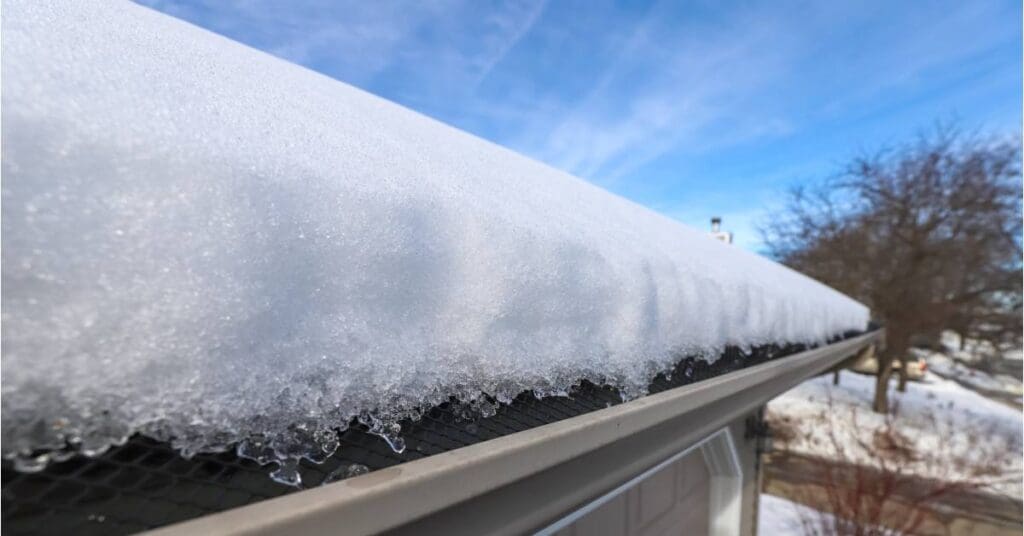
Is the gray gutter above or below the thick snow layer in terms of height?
below

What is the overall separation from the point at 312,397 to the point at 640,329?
0.87 m

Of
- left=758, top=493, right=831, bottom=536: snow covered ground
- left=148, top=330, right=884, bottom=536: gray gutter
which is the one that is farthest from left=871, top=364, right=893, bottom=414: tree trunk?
left=148, top=330, right=884, bottom=536: gray gutter

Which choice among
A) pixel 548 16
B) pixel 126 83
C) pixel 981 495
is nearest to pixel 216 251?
pixel 126 83

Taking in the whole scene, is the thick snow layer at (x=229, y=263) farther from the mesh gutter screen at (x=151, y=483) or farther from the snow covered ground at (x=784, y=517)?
the snow covered ground at (x=784, y=517)

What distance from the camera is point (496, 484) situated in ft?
2.38

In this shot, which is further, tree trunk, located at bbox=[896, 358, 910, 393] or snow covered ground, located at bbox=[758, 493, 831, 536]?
tree trunk, located at bbox=[896, 358, 910, 393]

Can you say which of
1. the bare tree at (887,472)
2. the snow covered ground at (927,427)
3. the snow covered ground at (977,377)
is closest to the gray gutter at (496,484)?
the bare tree at (887,472)

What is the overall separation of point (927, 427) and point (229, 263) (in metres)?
15.9

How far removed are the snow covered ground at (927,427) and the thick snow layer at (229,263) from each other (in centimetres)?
917

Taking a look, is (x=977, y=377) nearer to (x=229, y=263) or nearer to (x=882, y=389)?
(x=882, y=389)

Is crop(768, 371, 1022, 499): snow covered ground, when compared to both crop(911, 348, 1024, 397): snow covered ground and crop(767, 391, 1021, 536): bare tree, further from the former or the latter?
crop(911, 348, 1024, 397): snow covered ground

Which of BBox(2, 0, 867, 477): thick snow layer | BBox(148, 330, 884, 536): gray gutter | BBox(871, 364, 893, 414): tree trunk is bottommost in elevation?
BBox(871, 364, 893, 414): tree trunk

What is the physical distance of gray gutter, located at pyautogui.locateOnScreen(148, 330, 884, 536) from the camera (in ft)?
1.63

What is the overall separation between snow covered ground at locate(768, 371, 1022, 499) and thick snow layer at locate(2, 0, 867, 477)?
9.17 meters
